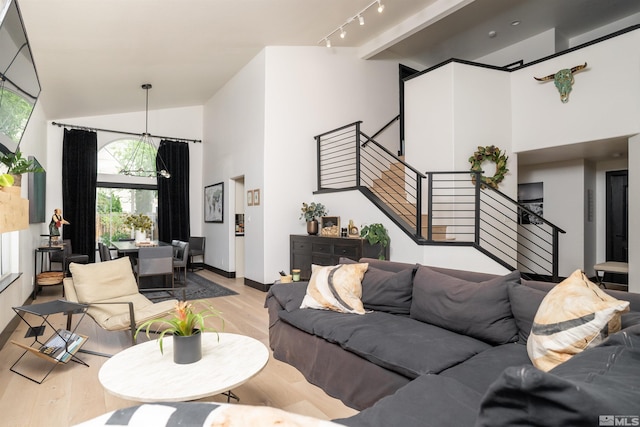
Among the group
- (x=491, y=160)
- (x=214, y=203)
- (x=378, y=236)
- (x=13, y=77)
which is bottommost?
(x=378, y=236)

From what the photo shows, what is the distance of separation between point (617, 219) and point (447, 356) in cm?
648

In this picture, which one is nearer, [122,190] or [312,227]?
[312,227]

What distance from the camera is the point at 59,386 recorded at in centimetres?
262

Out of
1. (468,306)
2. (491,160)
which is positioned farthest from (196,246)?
(468,306)

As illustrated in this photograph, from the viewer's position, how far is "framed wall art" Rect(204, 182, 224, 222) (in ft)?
25.7

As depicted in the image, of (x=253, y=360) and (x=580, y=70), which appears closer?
(x=253, y=360)

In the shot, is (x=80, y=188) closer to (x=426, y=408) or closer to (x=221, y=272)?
(x=221, y=272)

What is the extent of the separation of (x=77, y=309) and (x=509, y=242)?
5819 mm

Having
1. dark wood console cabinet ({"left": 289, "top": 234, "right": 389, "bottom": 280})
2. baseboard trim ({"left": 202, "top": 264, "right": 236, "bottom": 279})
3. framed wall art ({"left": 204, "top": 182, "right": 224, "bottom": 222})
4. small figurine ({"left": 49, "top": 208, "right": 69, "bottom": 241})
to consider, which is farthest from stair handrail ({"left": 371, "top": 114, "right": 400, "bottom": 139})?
small figurine ({"left": 49, "top": 208, "right": 69, "bottom": 241})

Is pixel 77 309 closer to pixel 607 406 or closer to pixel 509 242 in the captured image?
pixel 607 406

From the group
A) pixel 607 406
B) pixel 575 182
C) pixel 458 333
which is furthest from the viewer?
pixel 575 182

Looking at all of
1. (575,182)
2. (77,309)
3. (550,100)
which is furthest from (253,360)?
(575,182)

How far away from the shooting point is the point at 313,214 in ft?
19.5

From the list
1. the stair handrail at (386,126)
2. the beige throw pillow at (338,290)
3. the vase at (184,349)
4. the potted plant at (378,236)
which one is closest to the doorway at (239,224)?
the stair handrail at (386,126)
